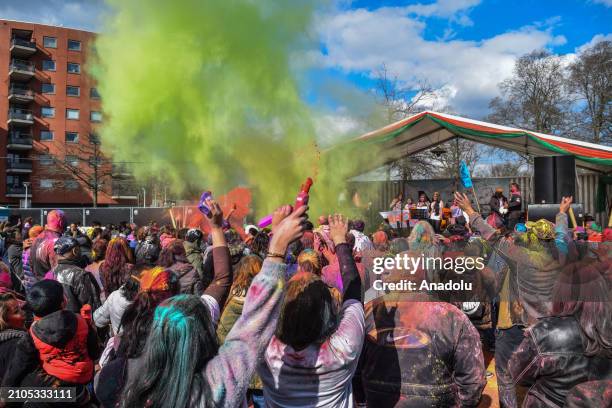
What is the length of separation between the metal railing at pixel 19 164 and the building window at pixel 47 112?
5.70 metres

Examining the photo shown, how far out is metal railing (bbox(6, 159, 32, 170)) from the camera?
5016cm

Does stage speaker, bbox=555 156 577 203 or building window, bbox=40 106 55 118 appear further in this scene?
building window, bbox=40 106 55 118

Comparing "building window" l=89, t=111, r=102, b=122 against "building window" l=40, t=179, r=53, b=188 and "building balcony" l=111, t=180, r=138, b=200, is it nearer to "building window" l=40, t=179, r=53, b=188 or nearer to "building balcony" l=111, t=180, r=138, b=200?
"building window" l=40, t=179, r=53, b=188

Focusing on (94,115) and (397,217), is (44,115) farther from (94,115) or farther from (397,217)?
(397,217)

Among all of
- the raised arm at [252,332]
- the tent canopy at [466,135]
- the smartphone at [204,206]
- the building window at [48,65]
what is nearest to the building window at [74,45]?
the building window at [48,65]

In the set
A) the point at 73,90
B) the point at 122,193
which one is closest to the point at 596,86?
the point at 122,193

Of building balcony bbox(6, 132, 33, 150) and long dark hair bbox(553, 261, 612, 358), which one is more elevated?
building balcony bbox(6, 132, 33, 150)

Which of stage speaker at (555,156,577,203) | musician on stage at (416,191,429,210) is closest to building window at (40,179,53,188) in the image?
musician on stage at (416,191,429,210)

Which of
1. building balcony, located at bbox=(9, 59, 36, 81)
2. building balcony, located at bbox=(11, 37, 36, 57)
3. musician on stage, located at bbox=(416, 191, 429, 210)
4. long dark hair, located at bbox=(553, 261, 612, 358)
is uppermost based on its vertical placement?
building balcony, located at bbox=(11, 37, 36, 57)

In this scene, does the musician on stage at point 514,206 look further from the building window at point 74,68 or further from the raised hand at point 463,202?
the building window at point 74,68

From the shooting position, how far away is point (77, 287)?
461 centimetres

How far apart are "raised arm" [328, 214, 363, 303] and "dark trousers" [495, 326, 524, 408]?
1191 mm

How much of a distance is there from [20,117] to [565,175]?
5531cm

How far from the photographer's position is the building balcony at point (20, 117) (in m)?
50.1
